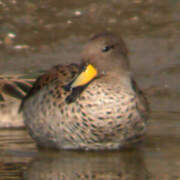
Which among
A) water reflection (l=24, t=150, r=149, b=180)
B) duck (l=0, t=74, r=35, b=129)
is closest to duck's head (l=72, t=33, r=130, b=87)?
water reflection (l=24, t=150, r=149, b=180)

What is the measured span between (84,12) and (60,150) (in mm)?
4220

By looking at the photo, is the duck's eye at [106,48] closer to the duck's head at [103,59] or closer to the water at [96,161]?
the duck's head at [103,59]

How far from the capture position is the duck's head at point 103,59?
5051mm

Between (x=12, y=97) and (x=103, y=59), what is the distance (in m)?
1.88

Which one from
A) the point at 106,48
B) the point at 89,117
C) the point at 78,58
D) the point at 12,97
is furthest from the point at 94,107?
the point at 78,58

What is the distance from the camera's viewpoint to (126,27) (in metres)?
8.85

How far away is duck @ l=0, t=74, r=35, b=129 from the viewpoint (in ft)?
21.6

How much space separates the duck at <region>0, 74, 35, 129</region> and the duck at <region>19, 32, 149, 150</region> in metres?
1.22

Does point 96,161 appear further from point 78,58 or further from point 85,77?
point 78,58

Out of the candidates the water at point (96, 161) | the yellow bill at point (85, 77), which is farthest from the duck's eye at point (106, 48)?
the water at point (96, 161)

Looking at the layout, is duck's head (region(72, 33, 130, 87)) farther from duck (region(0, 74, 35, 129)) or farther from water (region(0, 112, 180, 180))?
duck (region(0, 74, 35, 129))

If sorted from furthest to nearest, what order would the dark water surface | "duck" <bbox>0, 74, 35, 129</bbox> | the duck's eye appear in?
1. "duck" <bbox>0, 74, 35, 129</bbox>
2. the duck's eye
3. the dark water surface

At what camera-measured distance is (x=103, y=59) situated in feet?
17.0

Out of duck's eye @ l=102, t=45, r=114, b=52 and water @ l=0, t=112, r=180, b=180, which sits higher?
duck's eye @ l=102, t=45, r=114, b=52
